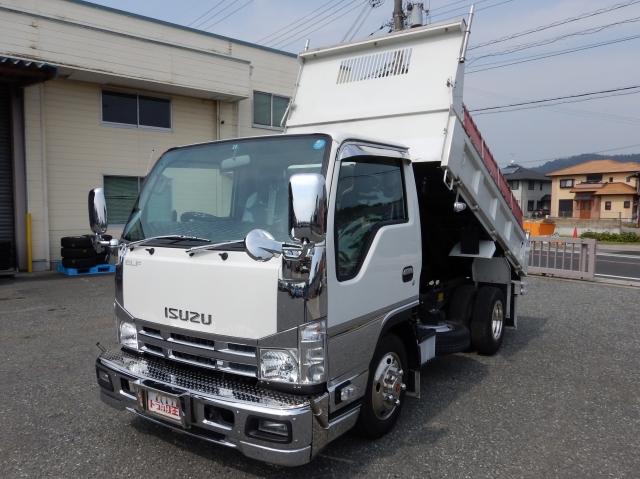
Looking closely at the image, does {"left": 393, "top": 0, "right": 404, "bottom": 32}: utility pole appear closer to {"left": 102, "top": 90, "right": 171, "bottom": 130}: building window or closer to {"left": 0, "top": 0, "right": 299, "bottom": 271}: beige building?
{"left": 0, "top": 0, "right": 299, "bottom": 271}: beige building

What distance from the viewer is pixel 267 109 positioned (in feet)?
53.6

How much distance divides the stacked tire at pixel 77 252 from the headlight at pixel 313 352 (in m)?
10.2

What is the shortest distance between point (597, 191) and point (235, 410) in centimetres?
5867

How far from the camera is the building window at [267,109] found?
1609cm

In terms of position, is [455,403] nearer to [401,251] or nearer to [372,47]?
[401,251]

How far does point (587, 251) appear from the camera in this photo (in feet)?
38.7

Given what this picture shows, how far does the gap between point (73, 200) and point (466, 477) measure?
12040 mm

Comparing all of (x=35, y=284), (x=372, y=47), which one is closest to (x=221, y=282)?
(x=372, y=47)

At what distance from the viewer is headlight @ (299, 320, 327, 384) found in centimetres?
284

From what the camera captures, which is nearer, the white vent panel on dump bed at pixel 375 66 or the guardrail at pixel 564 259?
the white vent panel on dump bed at pixel 375 66

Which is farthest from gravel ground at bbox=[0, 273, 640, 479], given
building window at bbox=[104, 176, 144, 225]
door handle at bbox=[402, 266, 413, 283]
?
building window at bbox=[104, 176, 144, 225]

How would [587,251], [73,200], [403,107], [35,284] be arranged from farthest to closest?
1. [73,200]
2. [587,251]
3. [35,284]
4. [403,107]

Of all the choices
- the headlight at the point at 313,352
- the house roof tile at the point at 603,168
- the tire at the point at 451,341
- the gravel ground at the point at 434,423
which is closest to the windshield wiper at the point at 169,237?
the headlight at the point at 313,352

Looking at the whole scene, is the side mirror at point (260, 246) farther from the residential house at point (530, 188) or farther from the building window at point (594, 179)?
the residential house at point (530, 188)
